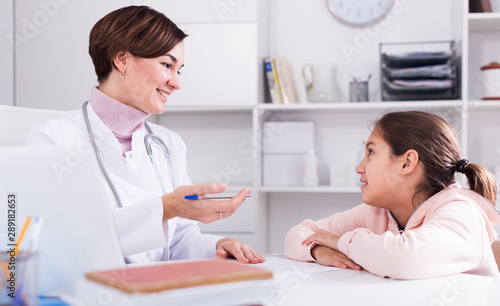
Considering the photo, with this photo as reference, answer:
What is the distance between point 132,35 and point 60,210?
3.29 feet

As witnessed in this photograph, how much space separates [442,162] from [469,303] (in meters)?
0.56

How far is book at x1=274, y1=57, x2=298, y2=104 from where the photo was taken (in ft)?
9.22

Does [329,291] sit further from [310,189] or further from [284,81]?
[284,81]

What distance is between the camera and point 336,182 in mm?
2836

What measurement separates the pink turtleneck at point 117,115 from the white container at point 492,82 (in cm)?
190

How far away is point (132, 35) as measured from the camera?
1.53 metres

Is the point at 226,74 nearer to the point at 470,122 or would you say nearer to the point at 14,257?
the point at 470,122

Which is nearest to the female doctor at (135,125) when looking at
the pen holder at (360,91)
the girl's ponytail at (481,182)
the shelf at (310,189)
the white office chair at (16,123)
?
the white office chair at (16,123)

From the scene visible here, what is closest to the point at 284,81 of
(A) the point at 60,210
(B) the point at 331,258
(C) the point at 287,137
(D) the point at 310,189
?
(C) the point at 287,137

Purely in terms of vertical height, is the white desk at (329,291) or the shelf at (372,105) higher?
the shelf at (372,105)

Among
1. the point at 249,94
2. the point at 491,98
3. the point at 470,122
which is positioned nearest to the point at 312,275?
the point at 249,94

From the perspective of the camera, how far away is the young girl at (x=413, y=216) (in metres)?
0.99

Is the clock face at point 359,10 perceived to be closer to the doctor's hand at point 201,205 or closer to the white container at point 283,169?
the white container at point 283,169

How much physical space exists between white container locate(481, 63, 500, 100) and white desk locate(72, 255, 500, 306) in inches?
76.0
